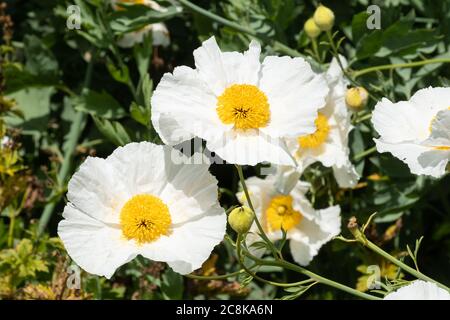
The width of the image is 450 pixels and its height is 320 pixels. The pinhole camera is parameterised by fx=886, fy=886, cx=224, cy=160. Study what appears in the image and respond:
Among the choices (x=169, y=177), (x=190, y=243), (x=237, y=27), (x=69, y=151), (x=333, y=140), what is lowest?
(x=190, y=243)

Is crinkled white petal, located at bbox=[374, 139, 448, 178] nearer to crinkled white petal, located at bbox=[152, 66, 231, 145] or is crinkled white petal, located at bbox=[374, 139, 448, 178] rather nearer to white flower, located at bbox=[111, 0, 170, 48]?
crinkled white petal, located at bbox=[152, 66, 231, 145]

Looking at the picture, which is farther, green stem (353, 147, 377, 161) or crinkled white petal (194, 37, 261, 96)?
green stem (353, 147, 377, 161)

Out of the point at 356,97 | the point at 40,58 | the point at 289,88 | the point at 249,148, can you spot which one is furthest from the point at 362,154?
the point at 40,58

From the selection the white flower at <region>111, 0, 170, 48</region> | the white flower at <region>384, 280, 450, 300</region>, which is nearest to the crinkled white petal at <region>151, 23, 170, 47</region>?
the white flower at <region>111, 0, 170, 48</region>

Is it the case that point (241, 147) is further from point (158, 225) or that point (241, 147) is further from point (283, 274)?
point (283, 274)

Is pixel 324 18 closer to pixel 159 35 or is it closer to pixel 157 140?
pixel 157 140
